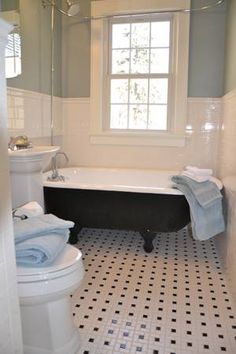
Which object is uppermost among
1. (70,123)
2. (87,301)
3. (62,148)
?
(70,123)

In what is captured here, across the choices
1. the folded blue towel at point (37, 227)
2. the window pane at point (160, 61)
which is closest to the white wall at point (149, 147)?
the window pane at point (160, 61)

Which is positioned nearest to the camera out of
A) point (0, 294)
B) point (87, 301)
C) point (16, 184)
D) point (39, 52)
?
point (0, 294)

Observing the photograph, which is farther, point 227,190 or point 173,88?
point 173,88

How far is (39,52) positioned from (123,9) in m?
1.03

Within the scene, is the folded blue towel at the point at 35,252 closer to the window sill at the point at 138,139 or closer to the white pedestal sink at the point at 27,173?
the white pedestal sink at the point at 27,173

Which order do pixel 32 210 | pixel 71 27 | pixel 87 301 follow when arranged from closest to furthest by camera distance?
pixel 32 210 → pixel 87 301 → pixel 71 27

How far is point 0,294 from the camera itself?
114 cm

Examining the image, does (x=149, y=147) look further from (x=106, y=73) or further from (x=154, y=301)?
(x=154, y=301)

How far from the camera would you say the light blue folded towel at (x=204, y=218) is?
2.65 meters

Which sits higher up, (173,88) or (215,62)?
(215,62)

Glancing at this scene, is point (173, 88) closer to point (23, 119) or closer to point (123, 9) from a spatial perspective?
point (123, 9)

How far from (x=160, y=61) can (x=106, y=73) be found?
2.05 ft

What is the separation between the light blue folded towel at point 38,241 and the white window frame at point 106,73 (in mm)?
2236

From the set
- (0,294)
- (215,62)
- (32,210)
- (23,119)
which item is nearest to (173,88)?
(215,62)
